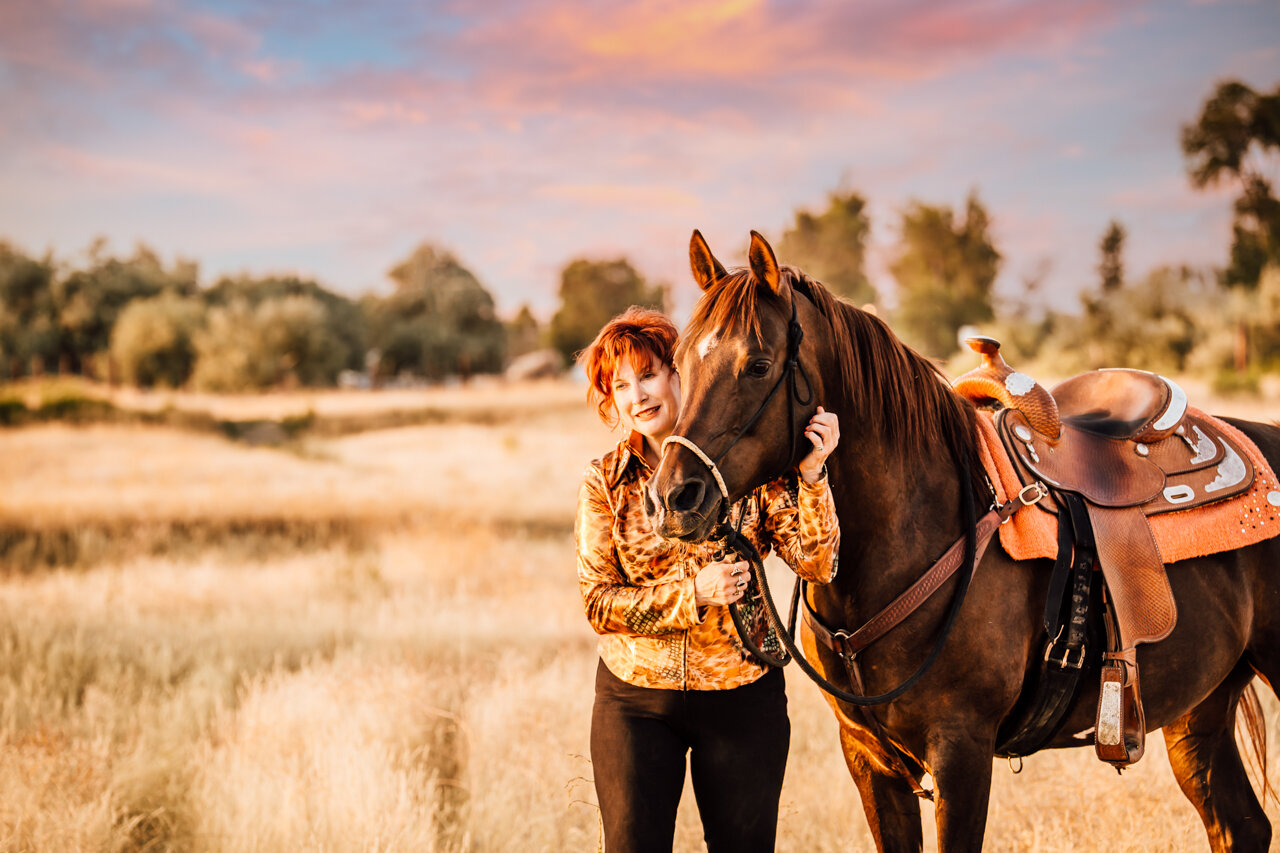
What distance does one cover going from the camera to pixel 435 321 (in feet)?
135

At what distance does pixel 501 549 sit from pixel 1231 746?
8.13 meters

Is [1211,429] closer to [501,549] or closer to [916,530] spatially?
[916,530]

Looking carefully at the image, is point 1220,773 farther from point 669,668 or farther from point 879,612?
point 669,668

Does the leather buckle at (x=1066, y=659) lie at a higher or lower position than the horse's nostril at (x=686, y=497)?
lower

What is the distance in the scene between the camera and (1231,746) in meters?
3.08

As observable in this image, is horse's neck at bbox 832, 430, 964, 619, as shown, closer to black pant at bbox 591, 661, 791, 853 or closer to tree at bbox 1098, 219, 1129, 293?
black pant at bbox 591, 661, 791, 853

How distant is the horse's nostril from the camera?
1.67 metres

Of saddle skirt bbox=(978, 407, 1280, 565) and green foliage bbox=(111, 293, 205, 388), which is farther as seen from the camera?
green foliage bbox=(111, 293, 205, 388)

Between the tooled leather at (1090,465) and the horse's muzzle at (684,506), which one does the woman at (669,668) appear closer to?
the horse's muzzle at (684,506)

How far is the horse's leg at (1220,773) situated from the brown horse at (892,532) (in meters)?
0.56

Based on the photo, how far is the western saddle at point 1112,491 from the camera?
7.55ft

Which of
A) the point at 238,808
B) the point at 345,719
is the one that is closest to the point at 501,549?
the point at 345,719

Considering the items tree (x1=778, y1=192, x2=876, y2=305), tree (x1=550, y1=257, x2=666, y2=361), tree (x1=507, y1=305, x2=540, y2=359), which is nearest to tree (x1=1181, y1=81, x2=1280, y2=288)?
tree (x1=778, y1=192, x2=876, y2=305)

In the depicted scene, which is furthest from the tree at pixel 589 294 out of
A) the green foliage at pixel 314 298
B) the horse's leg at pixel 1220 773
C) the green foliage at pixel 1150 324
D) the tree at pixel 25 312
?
the horse's leg at pixel 1220 773
